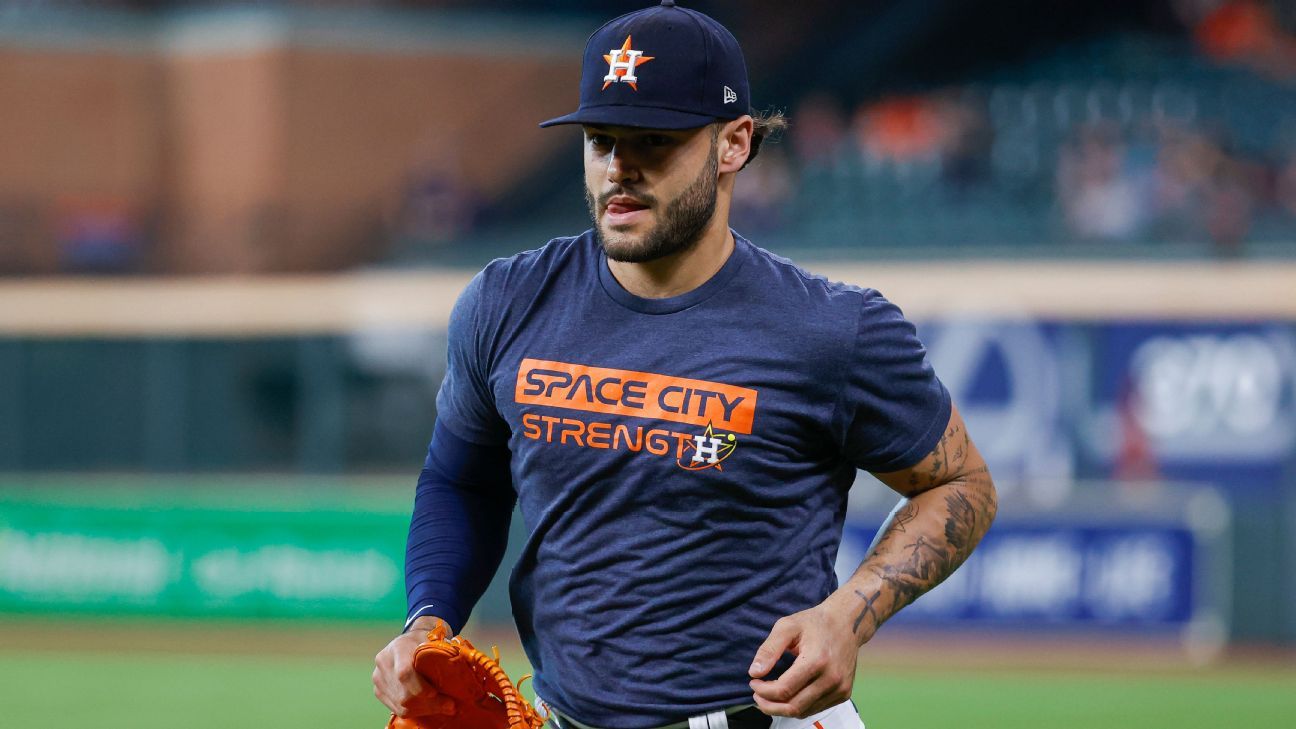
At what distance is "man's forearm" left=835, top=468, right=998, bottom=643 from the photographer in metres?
3.09

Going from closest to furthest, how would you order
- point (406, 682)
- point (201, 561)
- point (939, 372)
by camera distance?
1. point (406, 682)
2. point (201, 561)
3. point (939, 372)

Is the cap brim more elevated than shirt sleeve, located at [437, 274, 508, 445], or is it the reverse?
the cap brim

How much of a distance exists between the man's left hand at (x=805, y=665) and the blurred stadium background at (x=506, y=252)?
7.10m

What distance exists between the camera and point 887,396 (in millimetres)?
3055

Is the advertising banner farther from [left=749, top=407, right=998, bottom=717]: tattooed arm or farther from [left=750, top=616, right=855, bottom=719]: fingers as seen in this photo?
[left=750, top=616, right=855, bottom=719]: fingers

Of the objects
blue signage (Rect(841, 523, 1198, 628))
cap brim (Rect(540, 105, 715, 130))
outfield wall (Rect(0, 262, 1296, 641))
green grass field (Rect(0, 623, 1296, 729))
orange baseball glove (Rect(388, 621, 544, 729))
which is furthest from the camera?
outfield wall (Rect(0, 262, 1296, 641))

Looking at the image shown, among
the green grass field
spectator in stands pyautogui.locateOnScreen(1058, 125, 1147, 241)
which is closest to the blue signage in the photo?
the green grass field

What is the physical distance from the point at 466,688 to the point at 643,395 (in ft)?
1.95

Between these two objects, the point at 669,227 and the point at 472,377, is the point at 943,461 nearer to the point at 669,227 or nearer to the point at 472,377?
the point at 669,227

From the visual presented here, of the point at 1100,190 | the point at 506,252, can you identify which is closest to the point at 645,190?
the point at 1100,190

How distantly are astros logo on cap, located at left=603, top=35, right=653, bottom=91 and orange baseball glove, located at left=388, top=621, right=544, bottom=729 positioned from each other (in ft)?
3.07

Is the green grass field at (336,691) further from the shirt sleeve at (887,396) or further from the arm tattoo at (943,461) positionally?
the shirt sleeve at (887,396)

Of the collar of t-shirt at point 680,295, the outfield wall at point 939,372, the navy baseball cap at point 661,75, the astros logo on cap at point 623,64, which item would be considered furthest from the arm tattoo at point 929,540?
the outfield wall at point 939,372

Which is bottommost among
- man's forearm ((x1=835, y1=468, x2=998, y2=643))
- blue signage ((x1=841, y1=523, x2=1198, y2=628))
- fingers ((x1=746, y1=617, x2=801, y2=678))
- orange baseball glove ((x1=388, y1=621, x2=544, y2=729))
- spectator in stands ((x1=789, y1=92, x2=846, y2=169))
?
blue signage ((x1=841, y1=523, x2=1198, y2=628))
